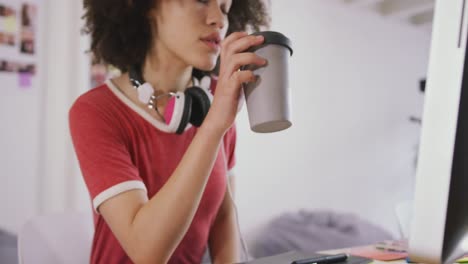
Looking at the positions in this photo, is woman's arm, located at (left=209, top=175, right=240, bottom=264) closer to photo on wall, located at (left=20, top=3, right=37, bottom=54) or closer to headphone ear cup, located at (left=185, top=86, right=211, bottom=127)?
headphone ear cup, located at (left=185, top=86, right=211, bottom=127)

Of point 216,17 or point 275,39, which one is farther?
point 216,17

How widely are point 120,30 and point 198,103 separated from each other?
29cm

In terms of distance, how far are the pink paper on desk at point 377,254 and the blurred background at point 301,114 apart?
2.18ft

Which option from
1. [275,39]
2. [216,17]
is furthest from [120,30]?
[275,39]

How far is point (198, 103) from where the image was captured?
0.83 meters

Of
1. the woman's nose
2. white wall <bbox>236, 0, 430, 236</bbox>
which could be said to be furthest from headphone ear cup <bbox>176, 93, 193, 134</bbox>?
→ white wall <bbox>236, 0, 430, 236</bbox>

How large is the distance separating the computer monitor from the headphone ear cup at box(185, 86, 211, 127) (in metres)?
0.56

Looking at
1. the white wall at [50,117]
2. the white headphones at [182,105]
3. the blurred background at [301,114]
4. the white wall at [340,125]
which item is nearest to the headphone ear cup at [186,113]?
the white headphones at [182,105]

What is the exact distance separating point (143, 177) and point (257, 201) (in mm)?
1551

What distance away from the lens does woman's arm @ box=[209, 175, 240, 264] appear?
3.15 feet

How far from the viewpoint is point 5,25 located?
170 cm

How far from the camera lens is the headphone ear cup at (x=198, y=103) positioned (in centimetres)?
82

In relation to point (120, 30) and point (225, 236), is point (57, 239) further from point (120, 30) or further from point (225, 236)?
point (120, 30)

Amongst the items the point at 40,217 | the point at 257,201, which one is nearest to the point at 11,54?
the point at 40,217
